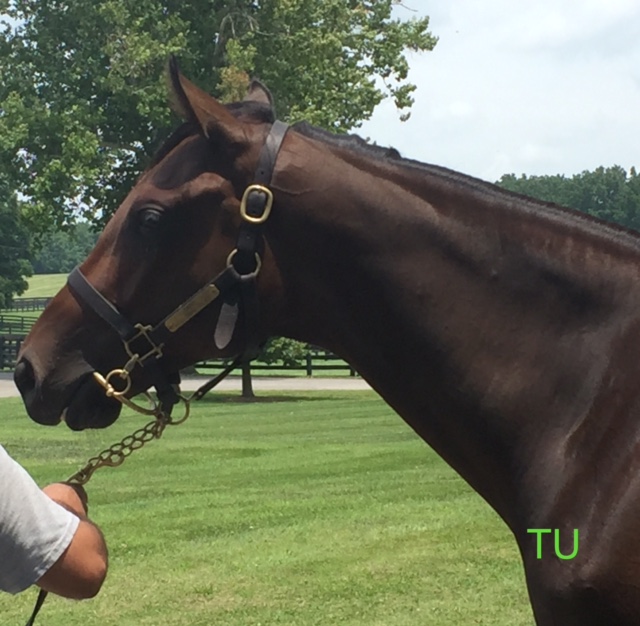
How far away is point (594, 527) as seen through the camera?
8.23ft

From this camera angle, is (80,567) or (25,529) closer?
(25,529)

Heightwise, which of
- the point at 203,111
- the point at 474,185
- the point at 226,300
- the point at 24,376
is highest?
the point at 203,111

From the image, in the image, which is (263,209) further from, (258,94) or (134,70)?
(134,70)

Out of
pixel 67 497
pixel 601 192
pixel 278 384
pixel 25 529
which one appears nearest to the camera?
pixel 25 529

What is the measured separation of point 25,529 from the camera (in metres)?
2.12

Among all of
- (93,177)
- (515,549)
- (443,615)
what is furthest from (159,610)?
(93,177)

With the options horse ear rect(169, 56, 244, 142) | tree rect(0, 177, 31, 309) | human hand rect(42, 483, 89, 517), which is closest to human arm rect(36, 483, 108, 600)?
human hand rect(42, 483, 89, 517)

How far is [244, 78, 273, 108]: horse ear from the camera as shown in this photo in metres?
3.26

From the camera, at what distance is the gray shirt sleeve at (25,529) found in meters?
2.07

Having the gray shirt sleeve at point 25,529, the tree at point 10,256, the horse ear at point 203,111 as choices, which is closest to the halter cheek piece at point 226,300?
the horse ear at point 203,111

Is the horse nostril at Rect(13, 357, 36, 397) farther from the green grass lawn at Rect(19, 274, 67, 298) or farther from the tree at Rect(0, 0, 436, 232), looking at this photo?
the green grass lawn at Rect(19, 274, 67, 298)

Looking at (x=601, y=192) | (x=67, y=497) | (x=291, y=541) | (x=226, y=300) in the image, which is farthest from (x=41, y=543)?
(x=601, y=192)

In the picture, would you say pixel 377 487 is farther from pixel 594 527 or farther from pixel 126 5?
pixel 126 5

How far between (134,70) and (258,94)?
26604 mm
